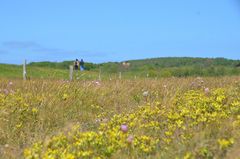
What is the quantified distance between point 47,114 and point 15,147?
177cm

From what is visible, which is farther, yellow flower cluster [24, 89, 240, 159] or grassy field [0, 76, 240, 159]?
grassy field [0, 76, 240, 159]

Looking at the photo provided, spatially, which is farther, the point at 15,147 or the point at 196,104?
the point at 196,104

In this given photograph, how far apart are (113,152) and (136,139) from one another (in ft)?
0.97

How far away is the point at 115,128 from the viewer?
16.3 feet

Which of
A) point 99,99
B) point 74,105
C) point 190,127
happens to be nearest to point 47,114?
point 74,105

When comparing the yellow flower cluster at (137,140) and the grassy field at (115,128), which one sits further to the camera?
the grassy field at (115,128)

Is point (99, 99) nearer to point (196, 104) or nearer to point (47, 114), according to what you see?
point (47, 114)

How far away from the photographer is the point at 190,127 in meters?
5.10

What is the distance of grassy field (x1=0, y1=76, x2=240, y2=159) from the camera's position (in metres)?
4.27

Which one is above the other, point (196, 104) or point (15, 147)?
point (196, 104)

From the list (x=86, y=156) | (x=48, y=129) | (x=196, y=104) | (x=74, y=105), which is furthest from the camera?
(x=74, y=105)

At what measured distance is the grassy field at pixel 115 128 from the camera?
14.0 feet

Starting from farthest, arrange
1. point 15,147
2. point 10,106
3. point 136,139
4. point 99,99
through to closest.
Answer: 1. point 99,99
2. point 10,106
3. point 15,147
4. point 136,139

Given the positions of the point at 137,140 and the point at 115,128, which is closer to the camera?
the point at 137,140
